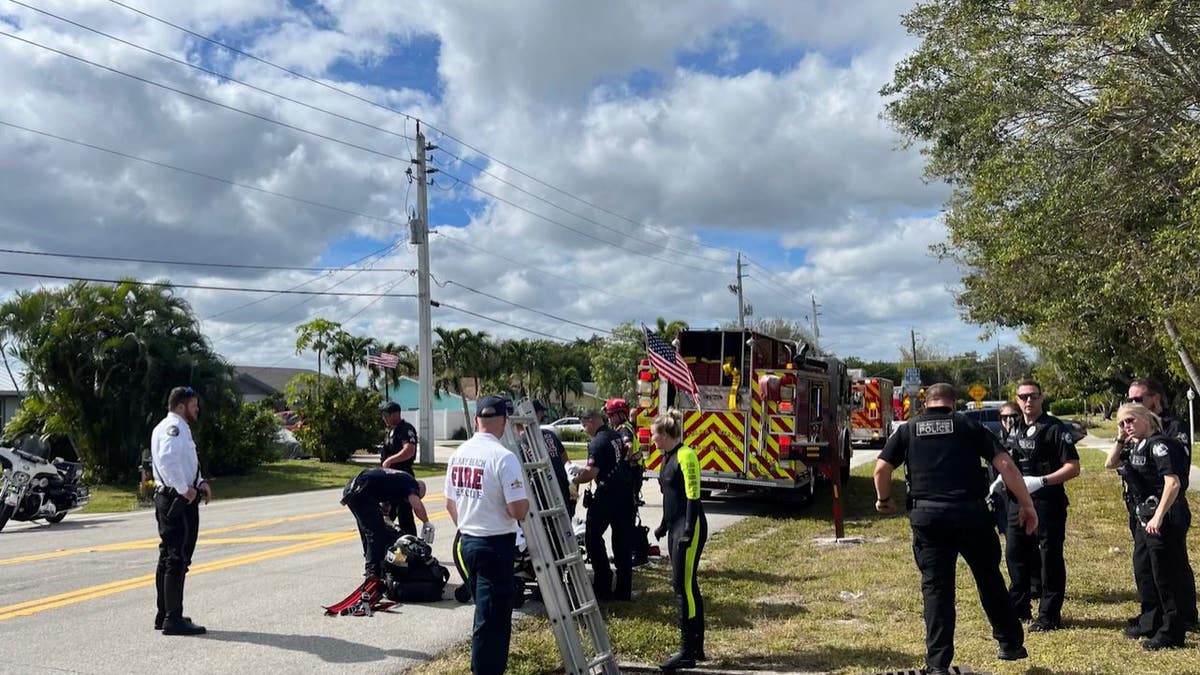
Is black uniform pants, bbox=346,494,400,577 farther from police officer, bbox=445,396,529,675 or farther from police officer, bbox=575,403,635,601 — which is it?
police officer, bbox=445,396,529,675

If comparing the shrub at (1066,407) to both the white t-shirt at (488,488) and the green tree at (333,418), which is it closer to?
the green tree at (333,418)

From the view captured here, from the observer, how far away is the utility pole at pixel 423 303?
34.4 meters

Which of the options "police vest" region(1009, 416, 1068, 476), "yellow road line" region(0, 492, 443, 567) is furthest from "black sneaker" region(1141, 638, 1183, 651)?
"yellow road line" region(0, 492, 443, 567)

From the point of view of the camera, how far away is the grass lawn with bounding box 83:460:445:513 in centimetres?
2248

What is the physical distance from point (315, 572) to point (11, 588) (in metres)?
2.85

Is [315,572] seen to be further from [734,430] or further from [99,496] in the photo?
[99,496]

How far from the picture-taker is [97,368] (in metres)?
25.5

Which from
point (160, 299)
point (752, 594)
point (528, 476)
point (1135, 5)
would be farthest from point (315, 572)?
point (160, 299)

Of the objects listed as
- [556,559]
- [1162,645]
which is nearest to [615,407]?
[556,559]

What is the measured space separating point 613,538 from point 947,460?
11.7 feet

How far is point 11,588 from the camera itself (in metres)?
9.38

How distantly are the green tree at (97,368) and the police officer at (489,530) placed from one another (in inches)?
900

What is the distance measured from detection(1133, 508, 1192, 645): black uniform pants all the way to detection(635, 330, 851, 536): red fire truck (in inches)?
299

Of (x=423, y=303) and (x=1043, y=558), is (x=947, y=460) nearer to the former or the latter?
(x=1043, y=558)
